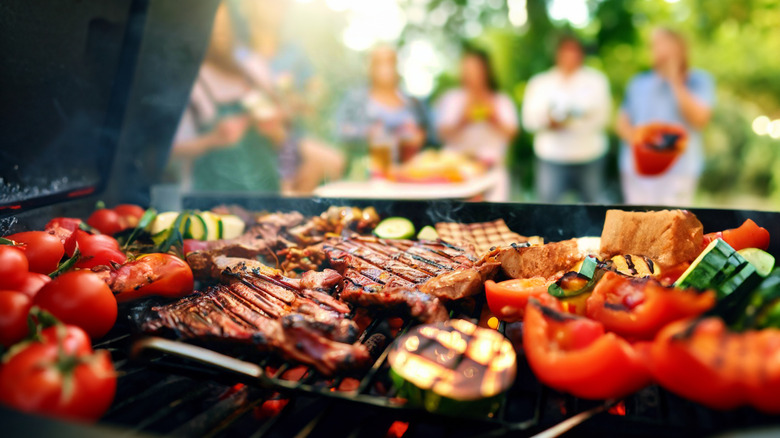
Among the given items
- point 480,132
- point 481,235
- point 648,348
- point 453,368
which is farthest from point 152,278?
point 480,132

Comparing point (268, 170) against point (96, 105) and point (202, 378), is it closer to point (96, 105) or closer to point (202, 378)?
point (96, 105)

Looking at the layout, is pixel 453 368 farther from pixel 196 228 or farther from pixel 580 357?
pixel 196 228

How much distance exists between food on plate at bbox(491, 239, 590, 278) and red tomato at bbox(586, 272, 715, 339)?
0.56 metres

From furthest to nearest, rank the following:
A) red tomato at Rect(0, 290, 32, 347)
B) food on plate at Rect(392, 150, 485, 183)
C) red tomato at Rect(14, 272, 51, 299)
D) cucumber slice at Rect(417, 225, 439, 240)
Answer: food on plate at Rect(392, 150, 485, 183) < cucumber slice at Rect(417, 225, 439, 240) < red tomato at Rect(14, 272, 51, 299) < red tomato at Rect(0, 290, 32, 347)

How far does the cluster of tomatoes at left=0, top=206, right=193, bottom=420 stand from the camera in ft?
5.47

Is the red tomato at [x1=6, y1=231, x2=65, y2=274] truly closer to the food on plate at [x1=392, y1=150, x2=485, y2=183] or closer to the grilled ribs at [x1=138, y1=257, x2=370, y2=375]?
the grilled ribs at [x1=138, y1=257, x2=370, y2=375]

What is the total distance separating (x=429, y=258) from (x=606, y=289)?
44.5 inches

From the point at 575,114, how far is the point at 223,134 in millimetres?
5879

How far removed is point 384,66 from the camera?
887 cm

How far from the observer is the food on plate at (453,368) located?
1.79 metres

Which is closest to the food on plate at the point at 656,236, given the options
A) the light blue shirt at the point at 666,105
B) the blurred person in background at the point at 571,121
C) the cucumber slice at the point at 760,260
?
the cucumber slice at the point at 760,260

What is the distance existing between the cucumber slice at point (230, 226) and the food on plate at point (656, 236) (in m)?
2.87

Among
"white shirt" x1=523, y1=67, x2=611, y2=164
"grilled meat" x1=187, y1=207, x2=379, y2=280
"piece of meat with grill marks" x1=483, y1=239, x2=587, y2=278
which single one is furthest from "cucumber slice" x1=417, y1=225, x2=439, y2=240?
"white shirt" x1=523, y1=67, x2=611, y2=164

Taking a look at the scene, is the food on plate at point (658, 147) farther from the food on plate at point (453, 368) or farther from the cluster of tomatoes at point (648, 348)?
the food on plate at point (453, 368)
